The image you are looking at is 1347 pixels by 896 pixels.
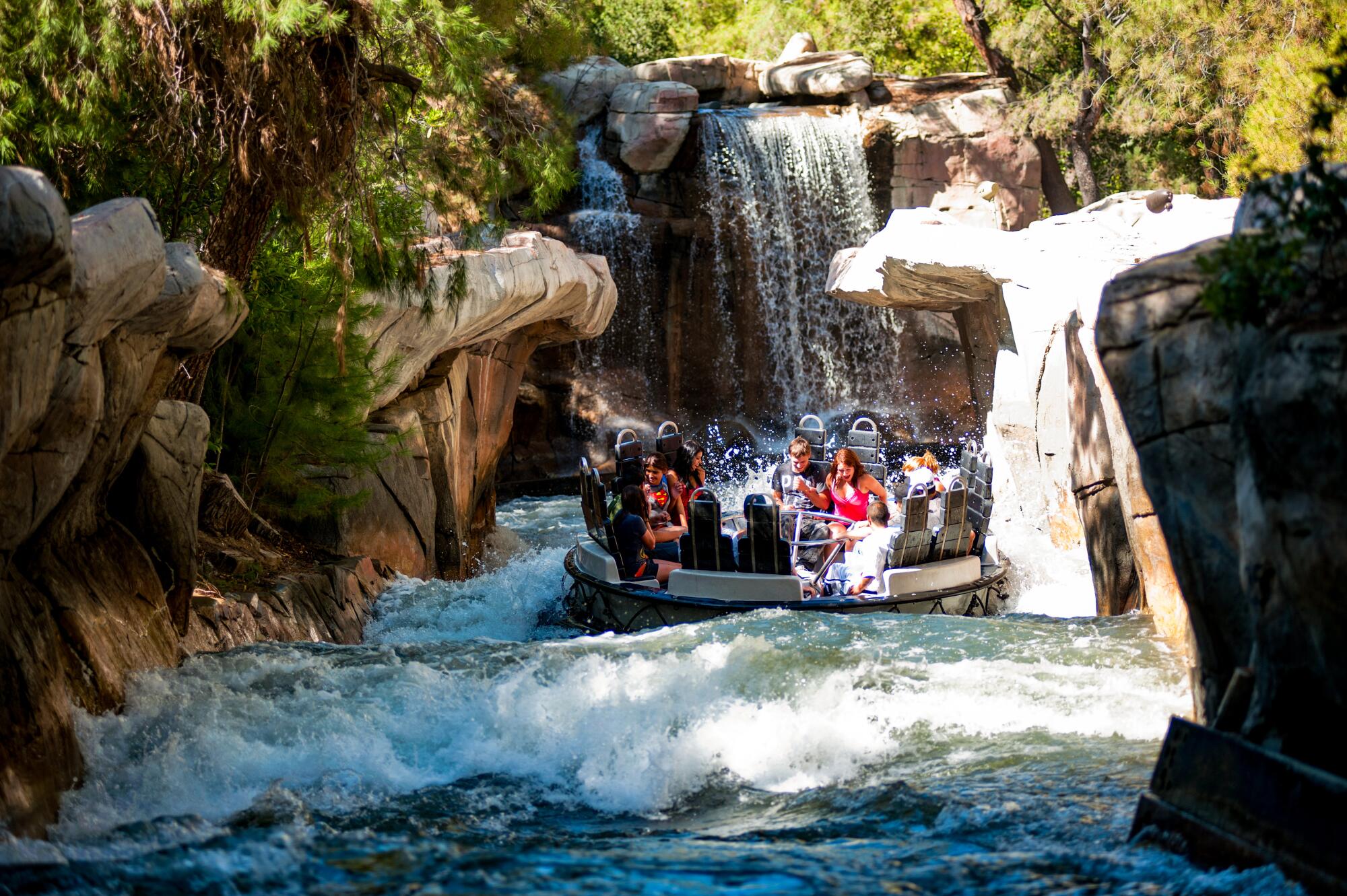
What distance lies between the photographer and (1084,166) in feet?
70.8

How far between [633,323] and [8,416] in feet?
54.4

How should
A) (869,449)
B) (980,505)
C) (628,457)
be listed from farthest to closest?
(869,449), (628,457), (980,505)

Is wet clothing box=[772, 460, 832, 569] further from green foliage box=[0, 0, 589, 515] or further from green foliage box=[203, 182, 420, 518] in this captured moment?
green foliage box=[203, 182, 420, 518]

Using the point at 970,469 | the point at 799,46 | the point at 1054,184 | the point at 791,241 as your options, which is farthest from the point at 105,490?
the point at 1054,184

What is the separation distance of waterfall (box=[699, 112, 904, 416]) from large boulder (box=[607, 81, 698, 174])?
51cm

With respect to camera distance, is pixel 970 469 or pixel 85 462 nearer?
pixel 85 462

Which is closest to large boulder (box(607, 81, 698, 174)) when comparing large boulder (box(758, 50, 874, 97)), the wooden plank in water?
large boulder (box(758, 50, 874, 97))

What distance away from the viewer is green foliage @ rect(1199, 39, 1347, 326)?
3.63 metres

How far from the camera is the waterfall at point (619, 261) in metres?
20.2

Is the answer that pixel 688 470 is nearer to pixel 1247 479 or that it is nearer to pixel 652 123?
pixel 1247 479

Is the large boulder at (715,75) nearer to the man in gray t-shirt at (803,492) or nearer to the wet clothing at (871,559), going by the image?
the man in gray t-shirt at (803,492)

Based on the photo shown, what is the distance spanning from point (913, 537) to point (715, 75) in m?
15.2

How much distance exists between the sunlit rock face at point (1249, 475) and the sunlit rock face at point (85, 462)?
3665 millimetres

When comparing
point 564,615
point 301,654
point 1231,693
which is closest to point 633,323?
point 564,615
